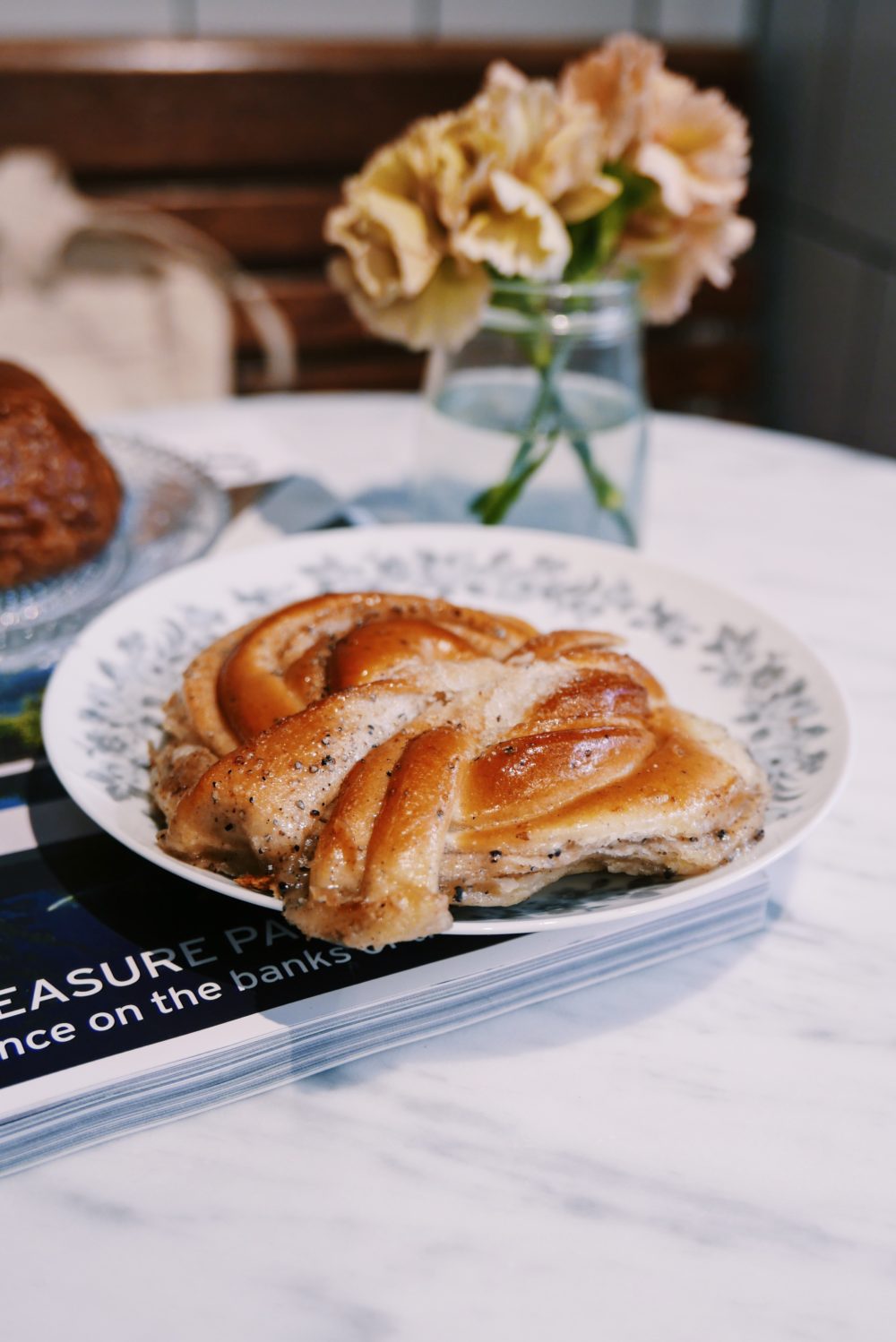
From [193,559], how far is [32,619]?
167mm

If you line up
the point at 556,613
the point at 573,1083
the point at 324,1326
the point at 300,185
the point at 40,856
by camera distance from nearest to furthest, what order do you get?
the point at 324,1326, the point at 573,1083, the point at 40,856, the point at 556,613, the point at 300,185

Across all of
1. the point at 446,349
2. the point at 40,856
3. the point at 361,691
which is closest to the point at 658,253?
the point at 446,349

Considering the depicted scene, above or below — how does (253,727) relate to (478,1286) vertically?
above

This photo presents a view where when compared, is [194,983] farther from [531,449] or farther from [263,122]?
[263,122]

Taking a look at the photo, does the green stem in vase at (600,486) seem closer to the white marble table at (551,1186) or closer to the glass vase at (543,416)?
the glass vase at (543,416)

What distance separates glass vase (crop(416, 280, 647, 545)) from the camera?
1142 millimetres

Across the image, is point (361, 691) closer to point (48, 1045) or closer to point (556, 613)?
point (48, 1045)

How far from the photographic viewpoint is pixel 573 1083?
2.10ft

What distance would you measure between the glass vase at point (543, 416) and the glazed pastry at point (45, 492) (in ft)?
1.12

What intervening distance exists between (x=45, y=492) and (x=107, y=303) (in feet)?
4.73

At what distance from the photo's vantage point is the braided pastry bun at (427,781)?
627mm

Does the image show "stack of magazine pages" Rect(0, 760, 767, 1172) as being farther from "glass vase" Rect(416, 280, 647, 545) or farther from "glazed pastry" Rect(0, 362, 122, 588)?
"glass vase" Rect(416, 280, 647, 545)

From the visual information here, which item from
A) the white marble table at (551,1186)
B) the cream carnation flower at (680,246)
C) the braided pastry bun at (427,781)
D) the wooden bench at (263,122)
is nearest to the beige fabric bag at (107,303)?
A: the wooden bench at (263,122)

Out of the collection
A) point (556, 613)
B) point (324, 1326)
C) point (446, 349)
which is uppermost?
point (446, 349)
